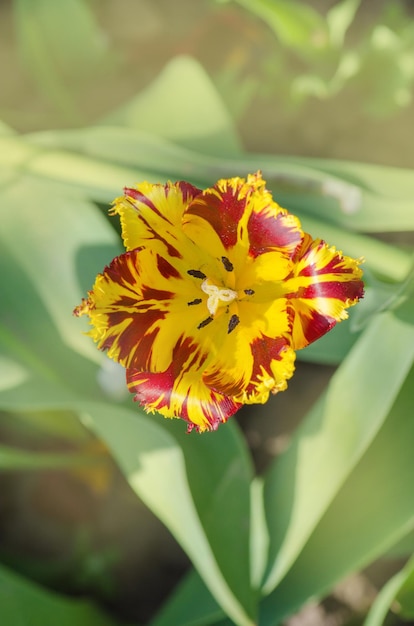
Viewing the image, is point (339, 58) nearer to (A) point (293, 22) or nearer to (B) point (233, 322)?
(A) point (293, 22)

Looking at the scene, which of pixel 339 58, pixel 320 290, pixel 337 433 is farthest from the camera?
pixel 339 58

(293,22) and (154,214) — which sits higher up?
(293,22)

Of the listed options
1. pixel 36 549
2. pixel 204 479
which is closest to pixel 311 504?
pixel 204 479

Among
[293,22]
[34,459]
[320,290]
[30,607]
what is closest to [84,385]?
[34,459]

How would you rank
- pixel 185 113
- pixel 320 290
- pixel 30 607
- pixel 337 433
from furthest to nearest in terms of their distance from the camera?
pixel 185 113, pixel 30 607, pixel 337 433, pixel 320 290

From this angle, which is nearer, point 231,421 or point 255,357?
point 255,357

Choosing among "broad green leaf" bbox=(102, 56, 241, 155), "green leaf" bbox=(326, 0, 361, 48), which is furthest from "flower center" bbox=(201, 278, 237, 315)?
"green leaf" bbox=(326, 0, 361, 48)

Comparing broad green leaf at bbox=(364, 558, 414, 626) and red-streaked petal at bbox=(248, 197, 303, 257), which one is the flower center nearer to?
red-streaked petal at bbox=(248, 197, 303, 257)
